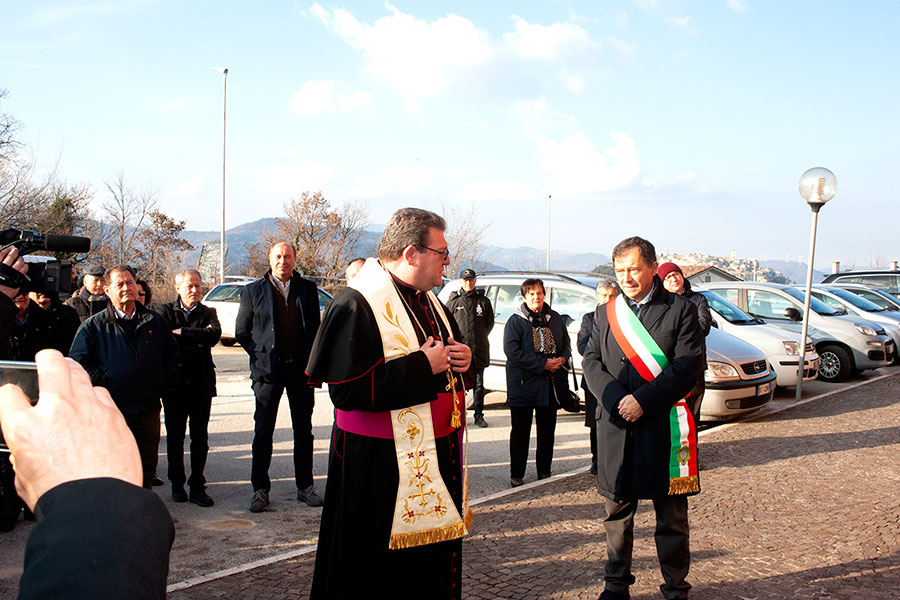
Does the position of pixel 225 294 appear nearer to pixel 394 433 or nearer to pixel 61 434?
pixel 394 433

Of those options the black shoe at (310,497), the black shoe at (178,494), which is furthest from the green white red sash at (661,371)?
the black shoe at (178,494)

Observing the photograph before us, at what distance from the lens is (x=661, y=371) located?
13.6ft

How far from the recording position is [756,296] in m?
13.8

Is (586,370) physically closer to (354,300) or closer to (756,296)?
(354,300)

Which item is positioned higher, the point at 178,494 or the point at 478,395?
the point at 478,395

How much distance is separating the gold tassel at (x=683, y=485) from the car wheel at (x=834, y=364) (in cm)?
1072

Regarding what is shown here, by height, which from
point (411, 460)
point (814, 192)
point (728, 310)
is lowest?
point (411, 460)

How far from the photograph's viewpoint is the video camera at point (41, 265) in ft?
9.00

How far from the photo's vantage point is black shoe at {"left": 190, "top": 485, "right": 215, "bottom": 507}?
20.0 feet

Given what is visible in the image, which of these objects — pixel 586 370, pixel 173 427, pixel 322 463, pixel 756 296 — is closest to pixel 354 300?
pixel 586 370

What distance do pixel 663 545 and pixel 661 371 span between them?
97cm

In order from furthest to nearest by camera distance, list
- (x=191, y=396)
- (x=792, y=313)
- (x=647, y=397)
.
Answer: (x=792, y=313) → (x=191, y=396) → (x=647, y=397)

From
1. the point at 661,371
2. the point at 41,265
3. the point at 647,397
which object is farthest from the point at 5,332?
the point at 661,371

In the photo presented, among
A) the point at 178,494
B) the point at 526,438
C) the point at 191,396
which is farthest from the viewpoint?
the point at 526,438
